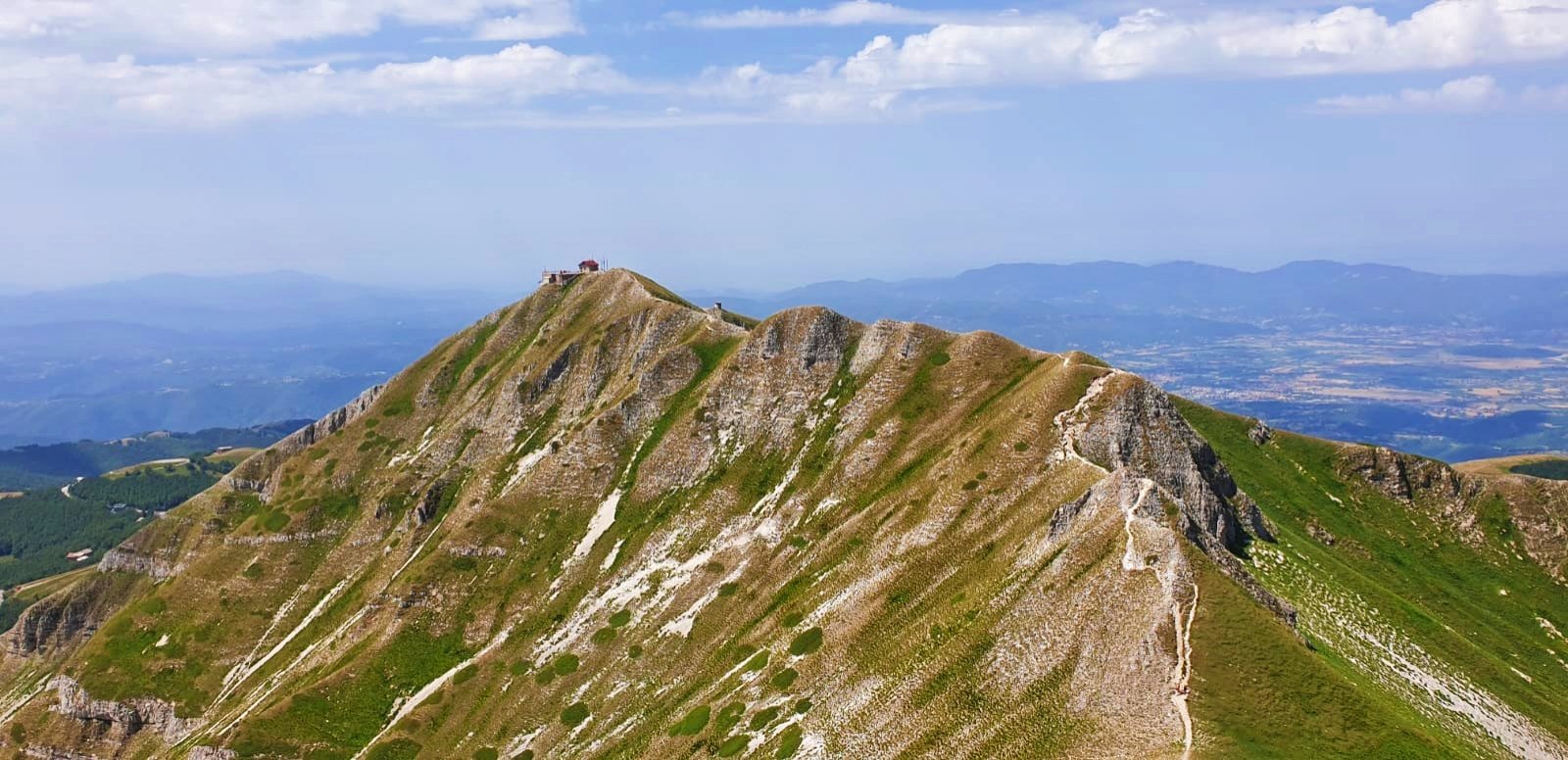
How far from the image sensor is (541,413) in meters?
175

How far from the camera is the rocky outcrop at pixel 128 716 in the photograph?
146m

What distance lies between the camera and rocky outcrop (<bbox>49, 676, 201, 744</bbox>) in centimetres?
14562

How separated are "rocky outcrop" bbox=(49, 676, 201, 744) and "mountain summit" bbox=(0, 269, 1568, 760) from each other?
0.54 m

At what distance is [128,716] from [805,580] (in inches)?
4668

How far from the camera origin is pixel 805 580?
10850cm

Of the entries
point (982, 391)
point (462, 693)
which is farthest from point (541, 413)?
point (982, 391)

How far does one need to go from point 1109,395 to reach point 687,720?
193ft

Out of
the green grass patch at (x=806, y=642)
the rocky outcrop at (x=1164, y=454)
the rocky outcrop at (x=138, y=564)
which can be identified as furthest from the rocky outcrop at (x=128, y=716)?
the rocky outcrop at (x=1164, y=454)

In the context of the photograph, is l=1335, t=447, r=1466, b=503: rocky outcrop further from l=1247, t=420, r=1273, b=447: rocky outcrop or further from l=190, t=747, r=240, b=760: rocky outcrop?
l=190, t=747, r=240, b=760: rocky outcrop

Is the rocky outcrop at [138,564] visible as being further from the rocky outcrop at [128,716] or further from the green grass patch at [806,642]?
the green grass patch at [806,642]

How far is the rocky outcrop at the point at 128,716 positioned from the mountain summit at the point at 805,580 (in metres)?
0.54

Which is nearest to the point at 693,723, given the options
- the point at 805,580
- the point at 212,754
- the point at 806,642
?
the point at 806,642

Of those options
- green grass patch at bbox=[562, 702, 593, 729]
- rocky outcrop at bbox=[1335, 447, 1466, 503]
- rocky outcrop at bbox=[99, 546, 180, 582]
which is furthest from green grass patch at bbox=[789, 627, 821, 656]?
rocky outcrop at bbox=[99, 546, 180, 582]

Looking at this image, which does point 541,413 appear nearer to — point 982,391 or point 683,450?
point 683,450
